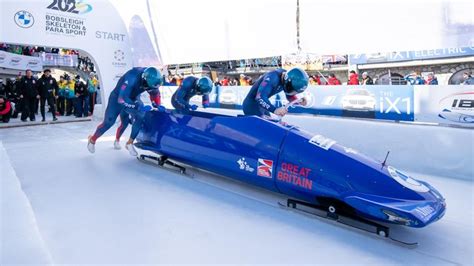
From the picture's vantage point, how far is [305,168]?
2203mm

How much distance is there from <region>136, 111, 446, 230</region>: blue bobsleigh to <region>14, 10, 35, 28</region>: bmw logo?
546 centimetres

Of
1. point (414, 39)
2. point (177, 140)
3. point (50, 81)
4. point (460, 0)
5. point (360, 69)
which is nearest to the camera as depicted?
point (177, 140)

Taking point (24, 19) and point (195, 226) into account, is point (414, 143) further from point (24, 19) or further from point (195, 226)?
point (24, 19)

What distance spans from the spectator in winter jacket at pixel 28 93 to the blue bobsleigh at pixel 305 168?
6.31 metres

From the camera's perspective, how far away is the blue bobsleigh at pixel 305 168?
188cm

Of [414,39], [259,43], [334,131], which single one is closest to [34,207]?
[334,131]

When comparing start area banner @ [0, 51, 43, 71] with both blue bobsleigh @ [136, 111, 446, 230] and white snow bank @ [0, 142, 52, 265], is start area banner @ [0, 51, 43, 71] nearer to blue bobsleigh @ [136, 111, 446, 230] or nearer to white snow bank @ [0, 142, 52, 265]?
blue bobsleigh @ [136, 111, 446, 230]

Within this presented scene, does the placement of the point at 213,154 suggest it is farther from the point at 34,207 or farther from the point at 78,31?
the point at 78,31

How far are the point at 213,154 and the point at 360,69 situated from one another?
1657 centimetres

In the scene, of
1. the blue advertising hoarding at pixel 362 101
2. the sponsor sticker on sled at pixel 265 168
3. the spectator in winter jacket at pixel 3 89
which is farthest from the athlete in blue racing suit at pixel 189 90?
the spectator in winter jacket at pixel 3 89

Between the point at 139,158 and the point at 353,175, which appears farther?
the point at 139,158

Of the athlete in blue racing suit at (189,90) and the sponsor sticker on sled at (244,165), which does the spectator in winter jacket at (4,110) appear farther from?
the sponsor sticker on sled at (244,165)

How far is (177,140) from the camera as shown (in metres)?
3.17

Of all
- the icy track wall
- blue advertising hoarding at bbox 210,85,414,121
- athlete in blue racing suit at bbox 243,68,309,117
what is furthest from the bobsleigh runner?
blue advertising hoarding at bbox 210,85,414,121
